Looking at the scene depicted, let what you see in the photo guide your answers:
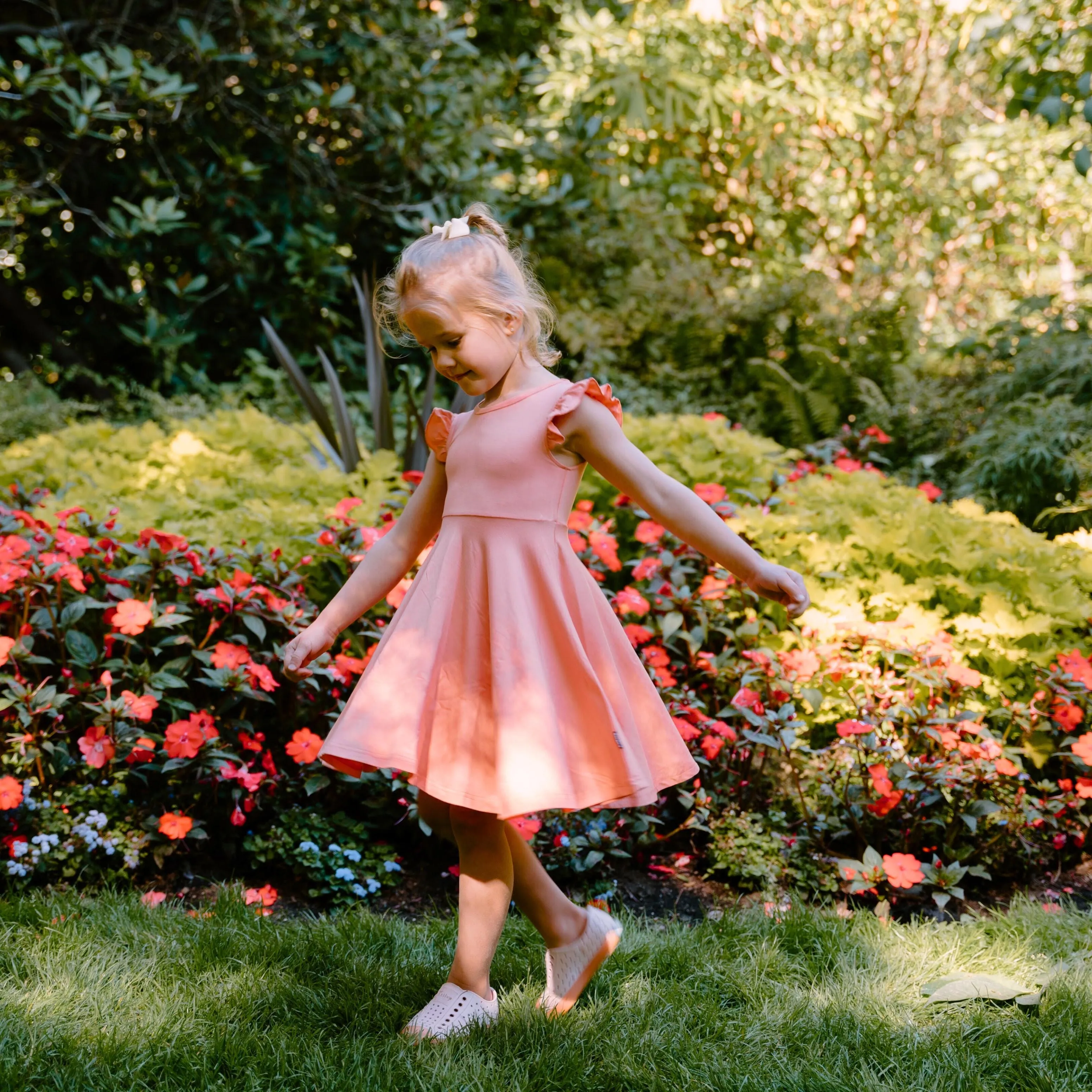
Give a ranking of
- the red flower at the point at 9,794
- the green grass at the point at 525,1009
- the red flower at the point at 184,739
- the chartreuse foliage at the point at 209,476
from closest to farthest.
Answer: the green grass at the point at 525,1009, the red flower at the point at 9,794, the red flower at the point at 184,739, the chartreuse foliage at the point at 209,476

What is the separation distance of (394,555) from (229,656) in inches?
27.2

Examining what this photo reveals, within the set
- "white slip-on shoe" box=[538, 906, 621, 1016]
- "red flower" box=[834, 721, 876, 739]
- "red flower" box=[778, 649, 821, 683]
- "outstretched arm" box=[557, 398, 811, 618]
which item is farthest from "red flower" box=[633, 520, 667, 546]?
"white slip-on shoe" box=[538, 906, 621, 1016]

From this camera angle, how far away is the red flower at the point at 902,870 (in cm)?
241

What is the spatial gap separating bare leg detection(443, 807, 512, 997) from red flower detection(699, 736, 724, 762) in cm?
99

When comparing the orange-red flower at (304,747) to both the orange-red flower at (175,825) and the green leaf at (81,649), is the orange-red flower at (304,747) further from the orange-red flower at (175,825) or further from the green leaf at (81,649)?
the green leaf at (81,649)

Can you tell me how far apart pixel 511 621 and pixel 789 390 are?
5.59m

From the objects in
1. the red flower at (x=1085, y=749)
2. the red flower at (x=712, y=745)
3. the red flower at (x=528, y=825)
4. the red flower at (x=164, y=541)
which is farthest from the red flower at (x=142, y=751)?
the red flower at (x=1085, y=749)

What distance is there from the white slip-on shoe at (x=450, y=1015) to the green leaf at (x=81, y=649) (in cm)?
134

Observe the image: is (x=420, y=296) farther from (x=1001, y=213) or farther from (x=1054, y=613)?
(x=1001, y=213)

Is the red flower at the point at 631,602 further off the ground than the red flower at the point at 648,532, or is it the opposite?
the red flower at the point at 648,532

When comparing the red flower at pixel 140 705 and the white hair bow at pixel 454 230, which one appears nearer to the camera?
the white hair bow at pixel 454 230

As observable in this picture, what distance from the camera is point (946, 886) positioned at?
8.22 ft

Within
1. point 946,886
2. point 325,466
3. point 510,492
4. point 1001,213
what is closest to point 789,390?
point 325,466

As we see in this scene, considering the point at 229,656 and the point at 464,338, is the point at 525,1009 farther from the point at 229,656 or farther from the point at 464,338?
the point at 464,338
